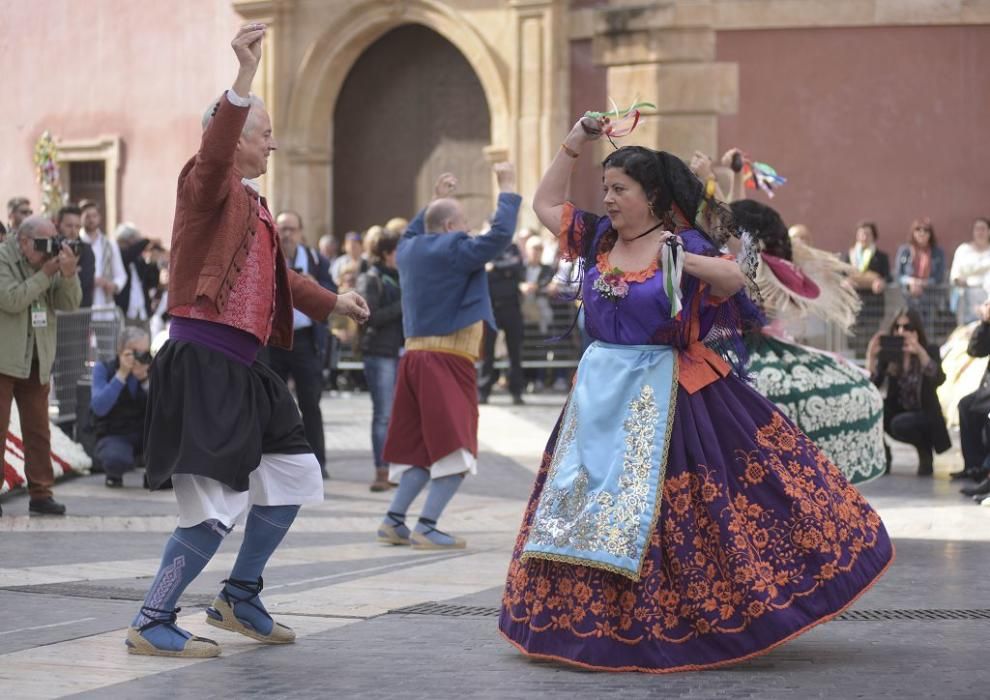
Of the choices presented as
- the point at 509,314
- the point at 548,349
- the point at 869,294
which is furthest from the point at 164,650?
the point at 548,349

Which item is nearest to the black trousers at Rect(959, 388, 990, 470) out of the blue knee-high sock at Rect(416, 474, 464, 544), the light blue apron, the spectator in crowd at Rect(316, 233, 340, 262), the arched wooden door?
the blue knee-high sock at Rect(416, 474, 464, 544)

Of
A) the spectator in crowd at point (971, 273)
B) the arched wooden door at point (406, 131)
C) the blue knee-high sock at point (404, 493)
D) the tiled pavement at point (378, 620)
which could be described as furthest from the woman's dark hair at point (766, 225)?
the arched wooden door at point (406, 131)

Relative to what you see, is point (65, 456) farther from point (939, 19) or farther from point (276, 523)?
point (939, 19)

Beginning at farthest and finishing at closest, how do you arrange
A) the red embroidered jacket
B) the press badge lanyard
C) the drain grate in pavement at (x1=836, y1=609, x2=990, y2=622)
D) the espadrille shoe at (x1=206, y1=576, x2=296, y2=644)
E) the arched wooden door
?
the arched wooden door, the press badge lanyard, the drain grate in pavement at (x1=836, y1=609, x2=990, y2=622), the espadrille shoe at (x1=206, y1=576, x2=296, y2=644), the red embroidered jacket

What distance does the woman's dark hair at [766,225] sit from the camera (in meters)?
9.42

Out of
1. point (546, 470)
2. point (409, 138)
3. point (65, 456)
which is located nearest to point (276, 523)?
point (546, 470)

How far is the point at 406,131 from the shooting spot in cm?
2334

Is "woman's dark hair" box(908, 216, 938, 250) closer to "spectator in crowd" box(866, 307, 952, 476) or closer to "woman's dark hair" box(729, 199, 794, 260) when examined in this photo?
"spectator in crowd" box(866, 307, 952, 476)

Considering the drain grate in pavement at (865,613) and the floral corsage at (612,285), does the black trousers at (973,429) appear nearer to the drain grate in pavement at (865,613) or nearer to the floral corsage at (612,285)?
the drain grate in pavement at (865,613)

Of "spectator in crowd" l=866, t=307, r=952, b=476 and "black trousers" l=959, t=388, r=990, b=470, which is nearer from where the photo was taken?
"black trousers" l=959, t=388, r=990, b=470

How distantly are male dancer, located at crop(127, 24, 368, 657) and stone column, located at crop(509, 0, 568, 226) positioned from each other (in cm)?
1427

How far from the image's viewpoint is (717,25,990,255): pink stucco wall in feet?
63.5

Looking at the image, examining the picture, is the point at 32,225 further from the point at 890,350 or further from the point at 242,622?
the point at 890,350

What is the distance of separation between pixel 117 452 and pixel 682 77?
29.7ft
